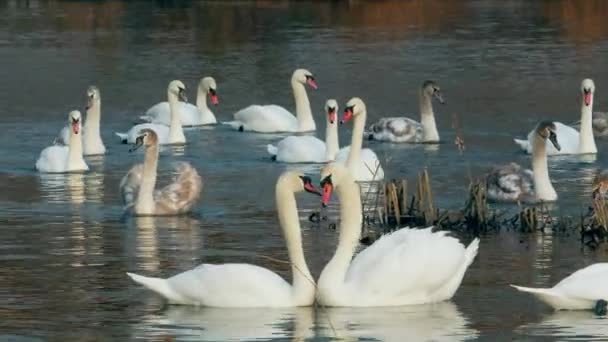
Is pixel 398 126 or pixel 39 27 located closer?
pixel 398 126

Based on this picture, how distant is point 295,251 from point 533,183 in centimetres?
610

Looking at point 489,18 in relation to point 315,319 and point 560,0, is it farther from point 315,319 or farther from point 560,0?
point 315,319

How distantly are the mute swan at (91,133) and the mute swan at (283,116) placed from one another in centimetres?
265

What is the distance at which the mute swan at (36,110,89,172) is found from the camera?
833 inches

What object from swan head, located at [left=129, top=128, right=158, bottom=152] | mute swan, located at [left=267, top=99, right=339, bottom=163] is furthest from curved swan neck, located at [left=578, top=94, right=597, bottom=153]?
swan head, located at [left=129, top=128, right=158, bottom=152]

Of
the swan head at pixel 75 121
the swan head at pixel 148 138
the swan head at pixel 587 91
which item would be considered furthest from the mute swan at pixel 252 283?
the swan head at pixel 587 91

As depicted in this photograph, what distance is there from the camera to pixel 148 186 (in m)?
17.8

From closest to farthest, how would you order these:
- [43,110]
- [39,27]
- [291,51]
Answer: [43,110], [291,51], [39,27]

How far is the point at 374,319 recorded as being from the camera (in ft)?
40.4

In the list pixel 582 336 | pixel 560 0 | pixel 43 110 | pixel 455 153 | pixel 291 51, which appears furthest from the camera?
pixel 560 0

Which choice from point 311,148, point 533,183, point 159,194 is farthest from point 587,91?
point 159,194

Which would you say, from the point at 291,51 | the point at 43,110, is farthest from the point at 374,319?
the point at 291,51

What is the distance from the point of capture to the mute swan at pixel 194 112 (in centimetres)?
2639

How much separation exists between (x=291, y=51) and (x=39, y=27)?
28.8 ft
